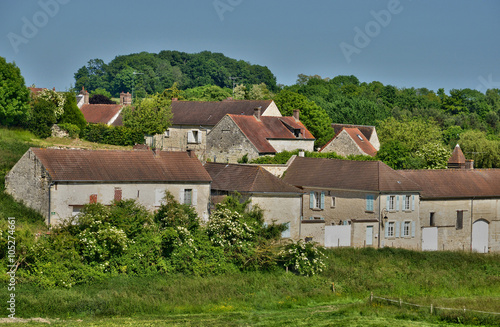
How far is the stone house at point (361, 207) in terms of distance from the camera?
41.7 metres

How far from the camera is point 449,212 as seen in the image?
45656mm

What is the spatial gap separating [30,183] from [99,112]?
39.4 m

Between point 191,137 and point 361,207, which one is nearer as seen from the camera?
point 361,207

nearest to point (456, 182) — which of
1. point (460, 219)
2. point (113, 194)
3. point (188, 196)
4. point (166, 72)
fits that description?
point (460, 219)

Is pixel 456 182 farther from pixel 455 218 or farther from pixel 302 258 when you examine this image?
pixel 302 258

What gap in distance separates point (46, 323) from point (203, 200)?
15.9 metres

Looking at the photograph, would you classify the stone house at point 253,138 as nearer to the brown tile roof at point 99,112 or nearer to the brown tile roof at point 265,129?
the brown tile roof at point 265,129

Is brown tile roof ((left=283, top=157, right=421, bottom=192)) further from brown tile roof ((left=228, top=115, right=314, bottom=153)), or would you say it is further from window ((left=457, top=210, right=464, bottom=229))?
brown tile roof ((left=228, top=115, right=314, bottom=153))

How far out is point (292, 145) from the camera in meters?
58.9

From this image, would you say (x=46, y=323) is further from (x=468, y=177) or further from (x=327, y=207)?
(x=468, y=177)

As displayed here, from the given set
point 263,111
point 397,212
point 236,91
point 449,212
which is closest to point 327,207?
point 397,212

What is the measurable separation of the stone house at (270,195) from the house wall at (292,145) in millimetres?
14945

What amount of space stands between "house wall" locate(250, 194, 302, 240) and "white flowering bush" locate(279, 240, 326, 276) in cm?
354

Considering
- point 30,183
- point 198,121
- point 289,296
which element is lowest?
point 289,296
